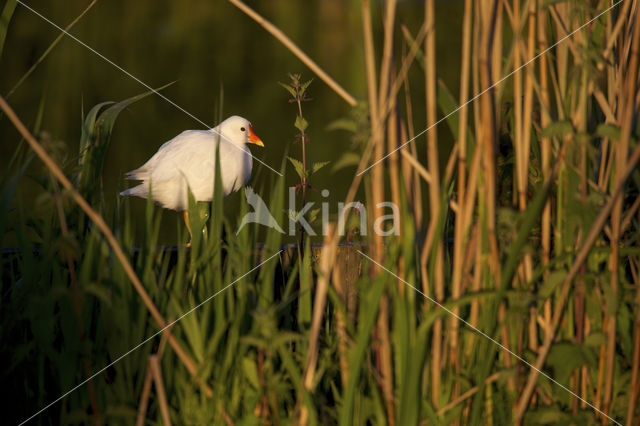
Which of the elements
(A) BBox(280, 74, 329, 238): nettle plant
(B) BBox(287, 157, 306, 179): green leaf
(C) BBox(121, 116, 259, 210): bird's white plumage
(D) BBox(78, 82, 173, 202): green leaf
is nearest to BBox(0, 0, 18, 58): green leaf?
(D) BBox(78, 82, 173, 202): green leaf

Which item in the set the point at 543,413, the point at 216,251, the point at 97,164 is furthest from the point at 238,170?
the point at 543,413

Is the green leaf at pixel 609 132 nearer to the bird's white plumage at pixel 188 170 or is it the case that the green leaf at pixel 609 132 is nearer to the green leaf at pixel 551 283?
the green leaf at pixel 551 283

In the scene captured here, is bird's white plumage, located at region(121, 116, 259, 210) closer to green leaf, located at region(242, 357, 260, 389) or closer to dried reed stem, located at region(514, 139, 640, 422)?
green leaf, located at region(242, 357, 260, 389)

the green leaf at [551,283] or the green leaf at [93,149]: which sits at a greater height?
the green leaf at [93,149]

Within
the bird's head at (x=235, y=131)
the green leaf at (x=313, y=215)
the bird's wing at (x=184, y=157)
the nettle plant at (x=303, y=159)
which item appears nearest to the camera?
the nettle plant at (x=303, y=159)

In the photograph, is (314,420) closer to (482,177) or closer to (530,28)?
(482,177)

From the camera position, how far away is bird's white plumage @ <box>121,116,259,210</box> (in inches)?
99.1

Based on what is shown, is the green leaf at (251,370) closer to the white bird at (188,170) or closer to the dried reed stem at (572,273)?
the dried reed stem at (572,273)

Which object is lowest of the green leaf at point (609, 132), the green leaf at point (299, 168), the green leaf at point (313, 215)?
the green leaf at point (313, 215)

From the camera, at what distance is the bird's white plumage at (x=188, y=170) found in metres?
2.52

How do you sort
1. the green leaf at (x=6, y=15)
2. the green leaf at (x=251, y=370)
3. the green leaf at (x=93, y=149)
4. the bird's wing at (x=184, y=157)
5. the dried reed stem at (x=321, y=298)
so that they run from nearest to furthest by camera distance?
the dried reed stem at (x=321, y=298) < the green leaf at (x=251, y=370) < the green leaf at (x=6, y=15) < the green leaf at (x=93, y=149) < the bird's wing at (x=184, y=157)

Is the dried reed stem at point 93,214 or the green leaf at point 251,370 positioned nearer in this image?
the dried reed stem at point 93,214

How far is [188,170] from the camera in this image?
2.51 m

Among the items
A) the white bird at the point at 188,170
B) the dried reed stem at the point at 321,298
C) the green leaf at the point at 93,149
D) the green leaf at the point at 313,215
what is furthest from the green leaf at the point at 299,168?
the dried reed stem at the point at 321,298
